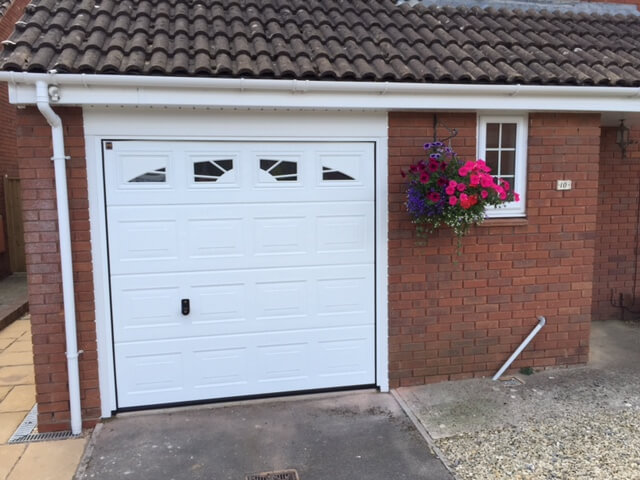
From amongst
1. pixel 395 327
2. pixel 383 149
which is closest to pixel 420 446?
pixel 395 327

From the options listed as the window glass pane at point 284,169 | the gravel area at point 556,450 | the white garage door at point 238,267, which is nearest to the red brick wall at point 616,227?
the gravel area at point 556,450

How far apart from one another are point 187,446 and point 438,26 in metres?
4.68

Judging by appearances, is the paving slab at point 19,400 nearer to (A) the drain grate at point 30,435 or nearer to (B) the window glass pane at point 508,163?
(A) the drain grate at point 30,435

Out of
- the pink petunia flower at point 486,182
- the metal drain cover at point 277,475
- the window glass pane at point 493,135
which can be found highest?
the window glass pane at point 493,135

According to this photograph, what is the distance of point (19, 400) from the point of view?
15.8ft

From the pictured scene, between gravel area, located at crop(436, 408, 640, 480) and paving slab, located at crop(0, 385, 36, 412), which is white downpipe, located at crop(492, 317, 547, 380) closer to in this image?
gravel area, located at crop(436, 408, 640, 480)

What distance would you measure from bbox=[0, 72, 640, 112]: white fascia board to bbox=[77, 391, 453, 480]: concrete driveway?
2631mm

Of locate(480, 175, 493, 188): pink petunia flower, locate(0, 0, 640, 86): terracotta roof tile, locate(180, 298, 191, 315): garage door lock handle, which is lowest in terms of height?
locate(180, 298, 191, 315): garage door lock handle

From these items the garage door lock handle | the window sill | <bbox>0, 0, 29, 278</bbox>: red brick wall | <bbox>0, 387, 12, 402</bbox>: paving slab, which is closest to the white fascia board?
the window sill

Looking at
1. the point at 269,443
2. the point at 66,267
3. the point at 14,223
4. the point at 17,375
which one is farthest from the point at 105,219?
the point at 14,223

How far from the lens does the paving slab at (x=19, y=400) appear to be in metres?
4.64

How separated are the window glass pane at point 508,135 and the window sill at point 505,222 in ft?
2.40

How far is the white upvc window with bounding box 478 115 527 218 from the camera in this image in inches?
192

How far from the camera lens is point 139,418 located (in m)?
4.34
